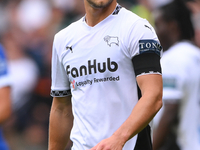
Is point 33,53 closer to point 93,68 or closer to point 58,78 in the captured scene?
point 58,78

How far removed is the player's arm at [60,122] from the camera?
11.4 ft

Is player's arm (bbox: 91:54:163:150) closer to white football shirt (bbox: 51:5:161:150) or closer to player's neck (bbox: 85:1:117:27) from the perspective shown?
white football shirt (bbox: 51:5:161:150)

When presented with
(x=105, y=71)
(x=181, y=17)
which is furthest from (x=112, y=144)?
(x=181, y=17)

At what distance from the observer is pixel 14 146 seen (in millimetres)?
8367

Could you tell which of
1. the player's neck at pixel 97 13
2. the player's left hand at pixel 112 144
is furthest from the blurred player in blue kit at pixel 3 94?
the player's left hand at pixel 112 144

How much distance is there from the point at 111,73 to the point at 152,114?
1.44ft

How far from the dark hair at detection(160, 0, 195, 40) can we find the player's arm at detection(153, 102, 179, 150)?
823 millimetres

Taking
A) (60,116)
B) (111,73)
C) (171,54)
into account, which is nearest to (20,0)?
(171,54)

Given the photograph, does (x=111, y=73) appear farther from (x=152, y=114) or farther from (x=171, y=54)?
(x=171, y=54)

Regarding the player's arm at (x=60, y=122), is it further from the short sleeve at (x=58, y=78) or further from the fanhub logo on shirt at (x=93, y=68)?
the fanhub logo on shirt at (x=93, y=68)

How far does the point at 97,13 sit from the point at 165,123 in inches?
75.9

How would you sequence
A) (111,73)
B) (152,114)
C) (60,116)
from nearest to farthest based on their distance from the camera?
1. (152,114)
2. (111,73)
3. (60,116)

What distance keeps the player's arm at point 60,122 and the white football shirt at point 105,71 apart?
0.32 m

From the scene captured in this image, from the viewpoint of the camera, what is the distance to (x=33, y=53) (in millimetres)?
8062
